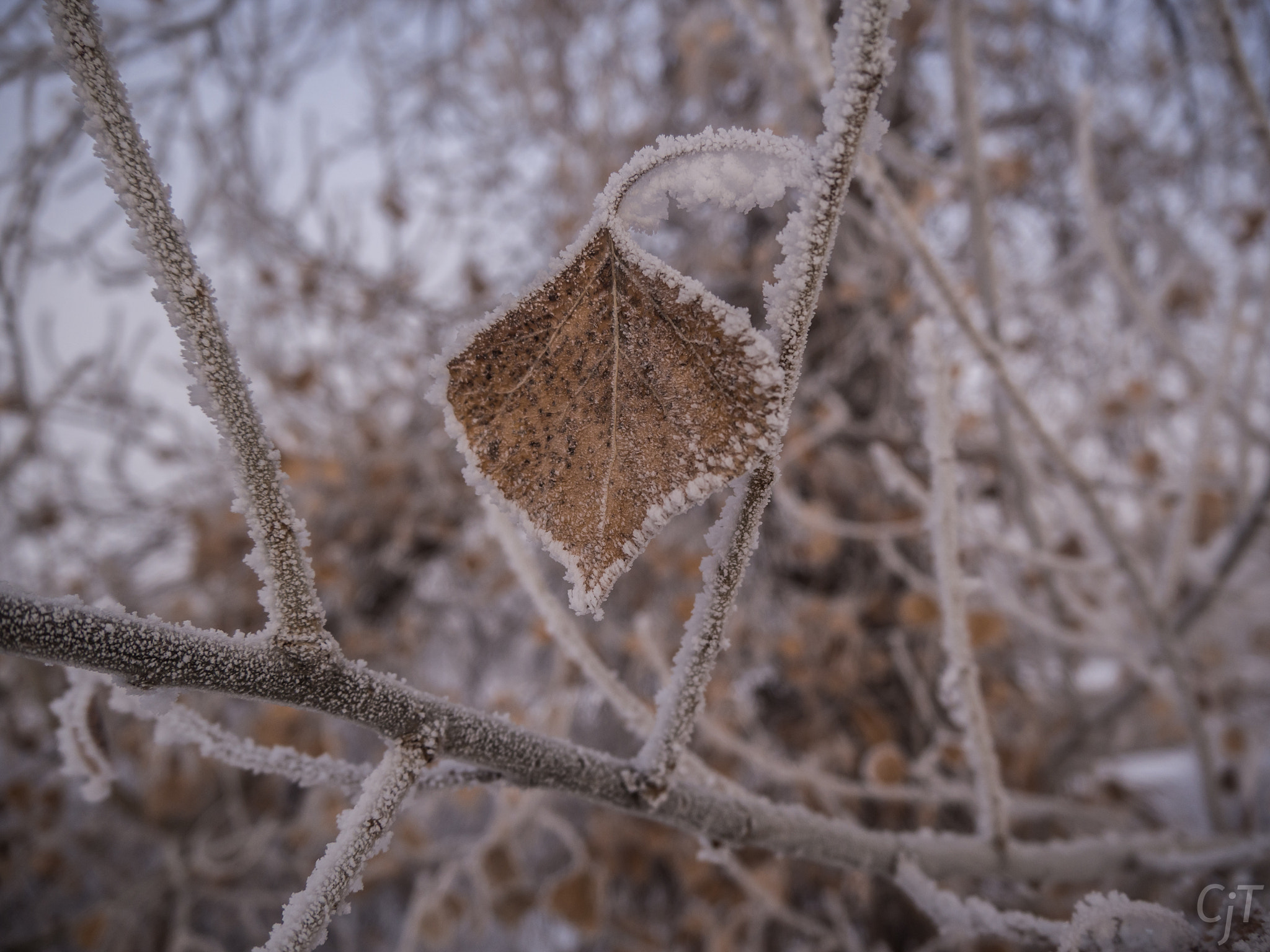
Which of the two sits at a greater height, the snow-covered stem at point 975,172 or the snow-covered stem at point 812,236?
the snow-covered stem at point 975,172

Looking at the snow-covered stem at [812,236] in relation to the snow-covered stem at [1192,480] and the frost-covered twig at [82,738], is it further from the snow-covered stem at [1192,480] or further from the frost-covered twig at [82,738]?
the snow-covered stem at [1192,480]

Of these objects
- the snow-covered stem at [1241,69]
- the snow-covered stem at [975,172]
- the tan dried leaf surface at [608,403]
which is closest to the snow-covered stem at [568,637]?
the tan dried leaf surface at [608,403]

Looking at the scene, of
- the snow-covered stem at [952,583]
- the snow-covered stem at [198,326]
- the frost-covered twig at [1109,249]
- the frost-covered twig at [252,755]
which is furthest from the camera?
the frost-covered twig at [1109,249]

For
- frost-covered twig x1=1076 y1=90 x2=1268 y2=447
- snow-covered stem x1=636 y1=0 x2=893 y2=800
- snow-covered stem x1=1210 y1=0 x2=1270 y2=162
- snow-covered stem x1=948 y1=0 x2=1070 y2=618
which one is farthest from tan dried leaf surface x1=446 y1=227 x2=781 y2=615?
frost-covered twig x1=1076 y1=90 x2=1268 y2=447

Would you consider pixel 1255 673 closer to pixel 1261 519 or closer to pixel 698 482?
pixel 1261 519

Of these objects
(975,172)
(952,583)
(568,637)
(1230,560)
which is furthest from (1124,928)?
(1230,560)

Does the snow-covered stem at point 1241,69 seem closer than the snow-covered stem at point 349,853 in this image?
No

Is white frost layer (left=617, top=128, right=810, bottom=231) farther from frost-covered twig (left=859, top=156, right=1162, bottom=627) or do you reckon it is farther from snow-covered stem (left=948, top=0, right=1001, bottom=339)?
snow-covered stem (left=948, top=0, right=1001, bottom=339)

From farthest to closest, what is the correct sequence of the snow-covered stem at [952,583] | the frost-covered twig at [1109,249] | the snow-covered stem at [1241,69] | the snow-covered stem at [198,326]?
the frost-covered twig at [1109,249] < the snow-covered stem at [1241,69] < the snow-covered stem at [952,583] < the snow-covered stem at [198,326]
